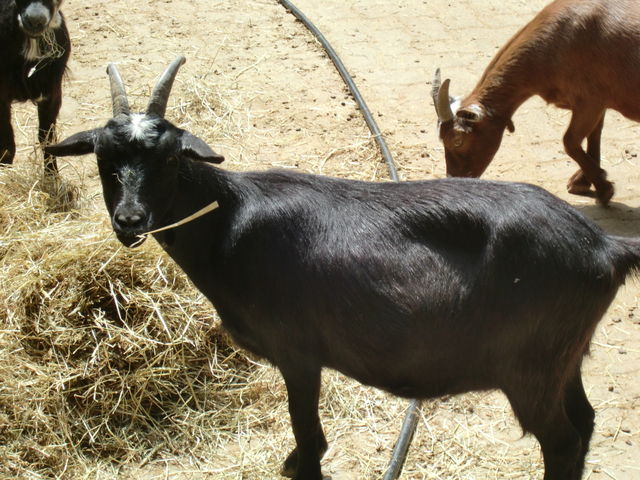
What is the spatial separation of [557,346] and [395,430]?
1.34 meters

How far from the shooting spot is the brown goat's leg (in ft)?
20.7

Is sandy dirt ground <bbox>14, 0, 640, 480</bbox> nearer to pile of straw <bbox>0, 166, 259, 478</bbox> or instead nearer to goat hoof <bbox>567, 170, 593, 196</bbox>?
goat hoof <bbox>567, 170, 593, 196</bbox>

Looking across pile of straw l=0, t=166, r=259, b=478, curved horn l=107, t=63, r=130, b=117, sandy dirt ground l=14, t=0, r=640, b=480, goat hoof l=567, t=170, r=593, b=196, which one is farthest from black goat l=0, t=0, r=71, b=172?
goat hoof l=567, t=170, r=593, b=196

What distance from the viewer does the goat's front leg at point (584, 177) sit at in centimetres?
666

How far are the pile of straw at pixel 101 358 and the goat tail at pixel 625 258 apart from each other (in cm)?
226

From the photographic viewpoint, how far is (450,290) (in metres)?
3.38

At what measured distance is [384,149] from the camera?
22.5 feet

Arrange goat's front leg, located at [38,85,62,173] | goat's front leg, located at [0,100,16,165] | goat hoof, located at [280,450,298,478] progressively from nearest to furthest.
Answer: goat hoof, located at [280,450,298,478] → goat's front leg, located at [0,100,16,165] → goat's front leg, located at [38,85,62,173]

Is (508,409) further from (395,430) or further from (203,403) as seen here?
(203,403)

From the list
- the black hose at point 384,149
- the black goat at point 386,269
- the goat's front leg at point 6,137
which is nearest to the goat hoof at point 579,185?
the black hose at point 384,149

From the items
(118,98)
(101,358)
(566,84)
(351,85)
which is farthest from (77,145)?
(351,85)

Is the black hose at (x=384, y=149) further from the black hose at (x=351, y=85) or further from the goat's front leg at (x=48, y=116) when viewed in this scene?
the goat's front leg at (x=48, y=116)

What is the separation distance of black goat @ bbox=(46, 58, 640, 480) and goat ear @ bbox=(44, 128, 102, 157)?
0.01m

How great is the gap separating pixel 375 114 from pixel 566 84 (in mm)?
1872
